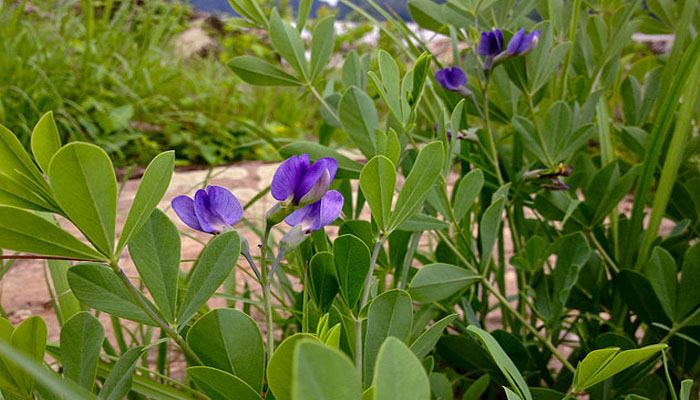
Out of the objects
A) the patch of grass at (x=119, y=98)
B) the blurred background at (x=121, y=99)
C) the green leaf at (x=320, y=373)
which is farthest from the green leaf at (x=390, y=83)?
the patch of grass at (x=119, y=98)

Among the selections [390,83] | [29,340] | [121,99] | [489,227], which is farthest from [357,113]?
[121,99]

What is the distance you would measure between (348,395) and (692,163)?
0.72 m

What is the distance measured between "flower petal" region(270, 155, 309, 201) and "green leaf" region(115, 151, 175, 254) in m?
0.06

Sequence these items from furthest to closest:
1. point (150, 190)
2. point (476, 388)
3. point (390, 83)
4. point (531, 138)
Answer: point (531, 138) < point (476, 388) < point (390, 83) < point (150, 190)

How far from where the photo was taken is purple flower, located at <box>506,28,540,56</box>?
527 mm

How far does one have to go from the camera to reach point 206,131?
2855mm

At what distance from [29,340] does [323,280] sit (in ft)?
0.56

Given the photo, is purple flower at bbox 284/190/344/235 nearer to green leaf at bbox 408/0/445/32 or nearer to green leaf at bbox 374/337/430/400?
green leaf at bbox 374/337/430/400

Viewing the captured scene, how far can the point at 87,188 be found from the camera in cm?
26

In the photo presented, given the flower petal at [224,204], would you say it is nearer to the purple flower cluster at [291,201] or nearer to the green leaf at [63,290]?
the purple flower cluster at [291,201]

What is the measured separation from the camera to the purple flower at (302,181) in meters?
0.30

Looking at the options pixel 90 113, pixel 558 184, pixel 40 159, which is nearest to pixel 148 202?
pixel 40 159

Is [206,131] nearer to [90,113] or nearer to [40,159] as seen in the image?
[90,113]

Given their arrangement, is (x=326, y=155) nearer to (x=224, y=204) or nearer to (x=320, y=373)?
(x=224, y=204)
